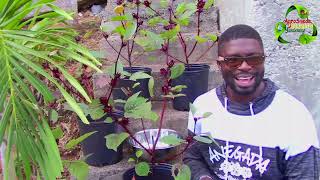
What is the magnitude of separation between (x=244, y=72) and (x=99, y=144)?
0.99m

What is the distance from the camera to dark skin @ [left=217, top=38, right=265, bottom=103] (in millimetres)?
1987

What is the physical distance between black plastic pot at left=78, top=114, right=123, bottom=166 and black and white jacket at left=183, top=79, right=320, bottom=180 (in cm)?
64

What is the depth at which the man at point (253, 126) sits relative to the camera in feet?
6.35

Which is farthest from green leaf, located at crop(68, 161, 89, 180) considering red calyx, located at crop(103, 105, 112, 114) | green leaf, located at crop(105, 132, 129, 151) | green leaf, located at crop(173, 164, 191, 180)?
green leaf, located at crop(173, 164, 191, 180)

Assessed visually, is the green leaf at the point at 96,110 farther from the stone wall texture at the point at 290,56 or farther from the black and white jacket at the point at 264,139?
the stone wall texture at the point at 290,56

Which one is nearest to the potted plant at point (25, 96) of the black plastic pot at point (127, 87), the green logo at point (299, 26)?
the black plastic pot at point (127, 87)

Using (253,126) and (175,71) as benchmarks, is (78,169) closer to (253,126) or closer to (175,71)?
(175,71)

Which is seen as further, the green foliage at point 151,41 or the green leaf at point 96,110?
the green foliage at point 151,41

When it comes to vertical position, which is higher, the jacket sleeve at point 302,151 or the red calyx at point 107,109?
the red calyx at point 107,109

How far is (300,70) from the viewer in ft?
8.61

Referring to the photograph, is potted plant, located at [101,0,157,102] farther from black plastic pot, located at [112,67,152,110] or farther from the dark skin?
the dark skin

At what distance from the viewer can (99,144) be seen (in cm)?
259

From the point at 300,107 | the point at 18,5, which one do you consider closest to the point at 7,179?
the point at 18,5

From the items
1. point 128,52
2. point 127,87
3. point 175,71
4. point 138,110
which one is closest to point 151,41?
point 175,71
